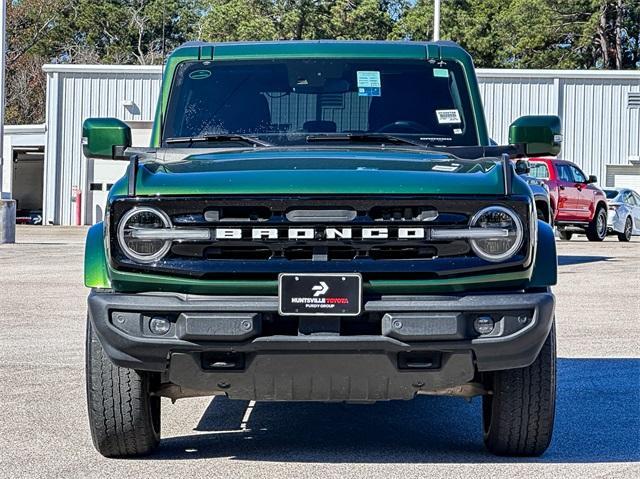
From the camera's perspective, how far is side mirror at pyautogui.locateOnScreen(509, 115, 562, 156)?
6301 millimetres

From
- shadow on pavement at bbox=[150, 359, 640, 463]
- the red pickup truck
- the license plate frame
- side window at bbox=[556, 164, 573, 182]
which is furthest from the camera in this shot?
side window at bbox=[556, 164, 573, 182]

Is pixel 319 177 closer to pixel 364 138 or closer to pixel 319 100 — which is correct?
pixel 364 138

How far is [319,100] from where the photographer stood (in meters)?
6.45

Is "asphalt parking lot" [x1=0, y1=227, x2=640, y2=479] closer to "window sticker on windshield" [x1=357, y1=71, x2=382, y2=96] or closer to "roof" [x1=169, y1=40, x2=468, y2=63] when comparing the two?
"window sticker on windshield" [x1=357, y1=71, x2=382, y2=96]

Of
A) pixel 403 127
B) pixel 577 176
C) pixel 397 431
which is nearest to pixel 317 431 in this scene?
pixel 397 431

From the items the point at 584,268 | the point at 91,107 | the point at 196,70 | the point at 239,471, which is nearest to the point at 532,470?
the point at 239,471

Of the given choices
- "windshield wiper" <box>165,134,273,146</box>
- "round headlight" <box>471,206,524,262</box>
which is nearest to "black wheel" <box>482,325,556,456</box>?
"round headlight" <box>471,206,524,262</box>

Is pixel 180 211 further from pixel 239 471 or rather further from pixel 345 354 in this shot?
pixel 239 471

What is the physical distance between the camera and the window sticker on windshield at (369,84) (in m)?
6.47

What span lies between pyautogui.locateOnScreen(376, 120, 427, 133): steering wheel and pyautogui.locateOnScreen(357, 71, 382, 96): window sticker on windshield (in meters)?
0.24

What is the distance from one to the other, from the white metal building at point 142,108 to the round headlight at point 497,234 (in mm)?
32654

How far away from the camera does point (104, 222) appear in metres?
4.96

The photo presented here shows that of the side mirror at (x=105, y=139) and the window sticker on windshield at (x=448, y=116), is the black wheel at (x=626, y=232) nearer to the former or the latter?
the window sticker on windshield at (x=448, y=116)

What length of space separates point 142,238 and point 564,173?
828 inches
